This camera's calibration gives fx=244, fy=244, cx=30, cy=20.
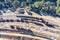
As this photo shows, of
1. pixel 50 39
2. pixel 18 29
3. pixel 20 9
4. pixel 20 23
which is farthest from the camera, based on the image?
pixel 20 9

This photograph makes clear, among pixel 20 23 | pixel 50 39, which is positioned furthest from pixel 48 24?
pixel 50 39

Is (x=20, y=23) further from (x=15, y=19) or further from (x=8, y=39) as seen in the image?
(x=8, y=39)

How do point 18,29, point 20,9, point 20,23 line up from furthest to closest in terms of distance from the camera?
point 20,9 < point 20,23 < point 18,29

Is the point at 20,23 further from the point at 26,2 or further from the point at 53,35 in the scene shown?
the point at 26,2

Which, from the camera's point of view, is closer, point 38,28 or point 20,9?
point 38,28

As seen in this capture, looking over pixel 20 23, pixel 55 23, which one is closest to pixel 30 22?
pixel 20 23

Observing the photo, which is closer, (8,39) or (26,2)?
(8,39)
